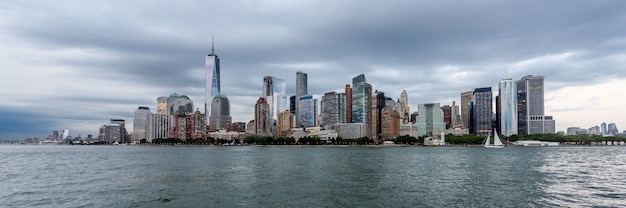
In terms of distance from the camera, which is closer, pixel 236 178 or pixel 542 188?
pixel 542 188

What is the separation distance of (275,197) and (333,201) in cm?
689

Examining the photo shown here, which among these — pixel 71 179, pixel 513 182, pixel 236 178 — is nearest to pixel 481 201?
pixel 513 182

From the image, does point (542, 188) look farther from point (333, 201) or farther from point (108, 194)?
point (108, 194)

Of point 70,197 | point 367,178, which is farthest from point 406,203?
point 70,197

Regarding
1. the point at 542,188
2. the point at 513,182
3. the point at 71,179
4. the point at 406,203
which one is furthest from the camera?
the point at 71,179

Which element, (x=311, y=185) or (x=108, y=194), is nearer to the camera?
(x=108, y=194)

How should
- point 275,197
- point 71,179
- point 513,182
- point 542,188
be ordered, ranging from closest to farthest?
point 275,197 → point 542,188 → point 513,182 → point 71,179

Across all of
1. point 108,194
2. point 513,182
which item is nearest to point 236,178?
point 108,194

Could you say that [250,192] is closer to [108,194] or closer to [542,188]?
[108,194]

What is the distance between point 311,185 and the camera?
54.4 meters

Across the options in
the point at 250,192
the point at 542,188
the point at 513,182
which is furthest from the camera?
the point at 513,182

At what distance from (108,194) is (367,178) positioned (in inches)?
1488

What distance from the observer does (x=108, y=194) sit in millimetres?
46875

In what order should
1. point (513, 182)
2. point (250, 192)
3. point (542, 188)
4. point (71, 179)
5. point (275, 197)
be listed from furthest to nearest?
point (71, 179) < point (513, 182) < point (542, 188) < point (250, 192) < point (275, 197)
